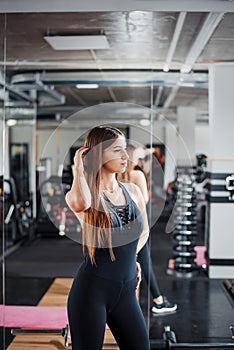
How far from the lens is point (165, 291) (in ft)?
15.1

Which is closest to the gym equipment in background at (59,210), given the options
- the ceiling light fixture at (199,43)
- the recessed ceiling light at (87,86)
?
the ceiling light fixture at (199,43)

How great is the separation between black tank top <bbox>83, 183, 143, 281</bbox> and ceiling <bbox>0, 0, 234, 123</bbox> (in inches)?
40.4

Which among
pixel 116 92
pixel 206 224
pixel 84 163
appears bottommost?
pixel 206 224

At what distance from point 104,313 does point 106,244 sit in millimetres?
402

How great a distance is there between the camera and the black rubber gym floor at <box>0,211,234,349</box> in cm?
380

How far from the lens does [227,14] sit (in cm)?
356

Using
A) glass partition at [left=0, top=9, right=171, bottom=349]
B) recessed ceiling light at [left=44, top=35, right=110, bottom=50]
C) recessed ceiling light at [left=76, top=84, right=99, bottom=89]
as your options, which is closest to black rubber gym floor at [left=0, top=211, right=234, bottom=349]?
glass partition at [left=0, top=9, right=171, bottom=349]

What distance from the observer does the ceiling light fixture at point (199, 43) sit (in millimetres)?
3875

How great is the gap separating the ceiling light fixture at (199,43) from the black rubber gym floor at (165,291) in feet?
4.28

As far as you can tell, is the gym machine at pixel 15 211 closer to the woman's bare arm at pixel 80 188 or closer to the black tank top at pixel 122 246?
the woman's bare arm at pixel 80 188

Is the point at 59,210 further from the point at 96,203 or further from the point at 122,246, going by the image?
the point at 122,246

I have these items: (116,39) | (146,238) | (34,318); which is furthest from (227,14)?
(34,318)

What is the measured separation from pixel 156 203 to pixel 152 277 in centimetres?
99

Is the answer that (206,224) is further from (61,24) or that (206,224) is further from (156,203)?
(61,24)
